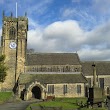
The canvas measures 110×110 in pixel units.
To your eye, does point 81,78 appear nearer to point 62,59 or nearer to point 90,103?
point 62,59

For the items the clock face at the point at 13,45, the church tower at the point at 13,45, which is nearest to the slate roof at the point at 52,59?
the church tower at the point at 13,45

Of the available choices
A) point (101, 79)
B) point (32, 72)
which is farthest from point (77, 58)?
point (32, 72)

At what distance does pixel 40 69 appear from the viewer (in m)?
75.1

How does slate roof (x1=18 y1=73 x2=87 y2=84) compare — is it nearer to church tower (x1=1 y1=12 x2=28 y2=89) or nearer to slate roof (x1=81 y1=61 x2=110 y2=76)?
church tower (x1=1 y1=12 x2=28 y2=89)

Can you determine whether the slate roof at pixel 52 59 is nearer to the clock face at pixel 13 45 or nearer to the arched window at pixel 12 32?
the clock face at pixel 13 45

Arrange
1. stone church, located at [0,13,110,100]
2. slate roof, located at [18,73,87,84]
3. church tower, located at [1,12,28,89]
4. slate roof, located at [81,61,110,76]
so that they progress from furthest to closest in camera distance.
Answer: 1. slate roof, located at [81,61,110,76]
2. church tower, located at [1,12,28,89]
3. slate roof, located at [18,73,87,84]
4. stone church, located at [0,13,110,100]

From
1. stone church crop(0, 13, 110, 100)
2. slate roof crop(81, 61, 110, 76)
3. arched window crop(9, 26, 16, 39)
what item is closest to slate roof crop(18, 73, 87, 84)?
stone church crop(0, 13, 110, 100)

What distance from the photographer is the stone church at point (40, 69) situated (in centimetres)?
6738

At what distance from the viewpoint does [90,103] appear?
32.0m

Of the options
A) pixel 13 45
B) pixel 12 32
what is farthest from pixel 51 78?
pixel 12 32

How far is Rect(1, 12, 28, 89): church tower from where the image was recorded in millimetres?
73406

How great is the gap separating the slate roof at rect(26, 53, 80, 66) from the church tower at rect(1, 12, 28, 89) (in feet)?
11.1

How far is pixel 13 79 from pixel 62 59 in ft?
52.7

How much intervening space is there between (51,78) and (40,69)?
7.00 meters
